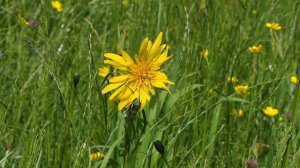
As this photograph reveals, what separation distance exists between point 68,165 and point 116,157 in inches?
5.9

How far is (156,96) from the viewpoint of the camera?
2.07 meters

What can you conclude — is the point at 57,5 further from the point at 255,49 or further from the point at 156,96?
the point at 156,96

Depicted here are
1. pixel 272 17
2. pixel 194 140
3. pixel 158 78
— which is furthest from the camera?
pixel 272 17

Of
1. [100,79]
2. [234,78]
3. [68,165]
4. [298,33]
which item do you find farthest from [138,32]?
[298,33]

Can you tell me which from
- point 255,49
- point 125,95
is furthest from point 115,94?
point 255,49

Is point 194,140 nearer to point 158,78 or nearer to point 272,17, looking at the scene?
point 158,78

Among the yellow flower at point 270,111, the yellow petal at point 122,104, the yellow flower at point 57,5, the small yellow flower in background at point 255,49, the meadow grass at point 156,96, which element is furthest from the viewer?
the yellow flower at point 57,5

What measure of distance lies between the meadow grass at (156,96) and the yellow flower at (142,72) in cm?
8

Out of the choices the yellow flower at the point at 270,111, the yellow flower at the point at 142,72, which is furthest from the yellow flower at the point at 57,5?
the yellow flower at the point at 142,72

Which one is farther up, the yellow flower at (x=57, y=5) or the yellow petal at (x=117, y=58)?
the yellow flower at (x=57, y=5)

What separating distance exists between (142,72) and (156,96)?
431 millimetres

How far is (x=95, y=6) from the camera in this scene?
3381 millimetres

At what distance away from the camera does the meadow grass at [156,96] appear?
1.82m

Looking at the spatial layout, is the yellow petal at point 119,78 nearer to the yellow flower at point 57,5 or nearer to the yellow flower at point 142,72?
the yellow flower at point 142,72
